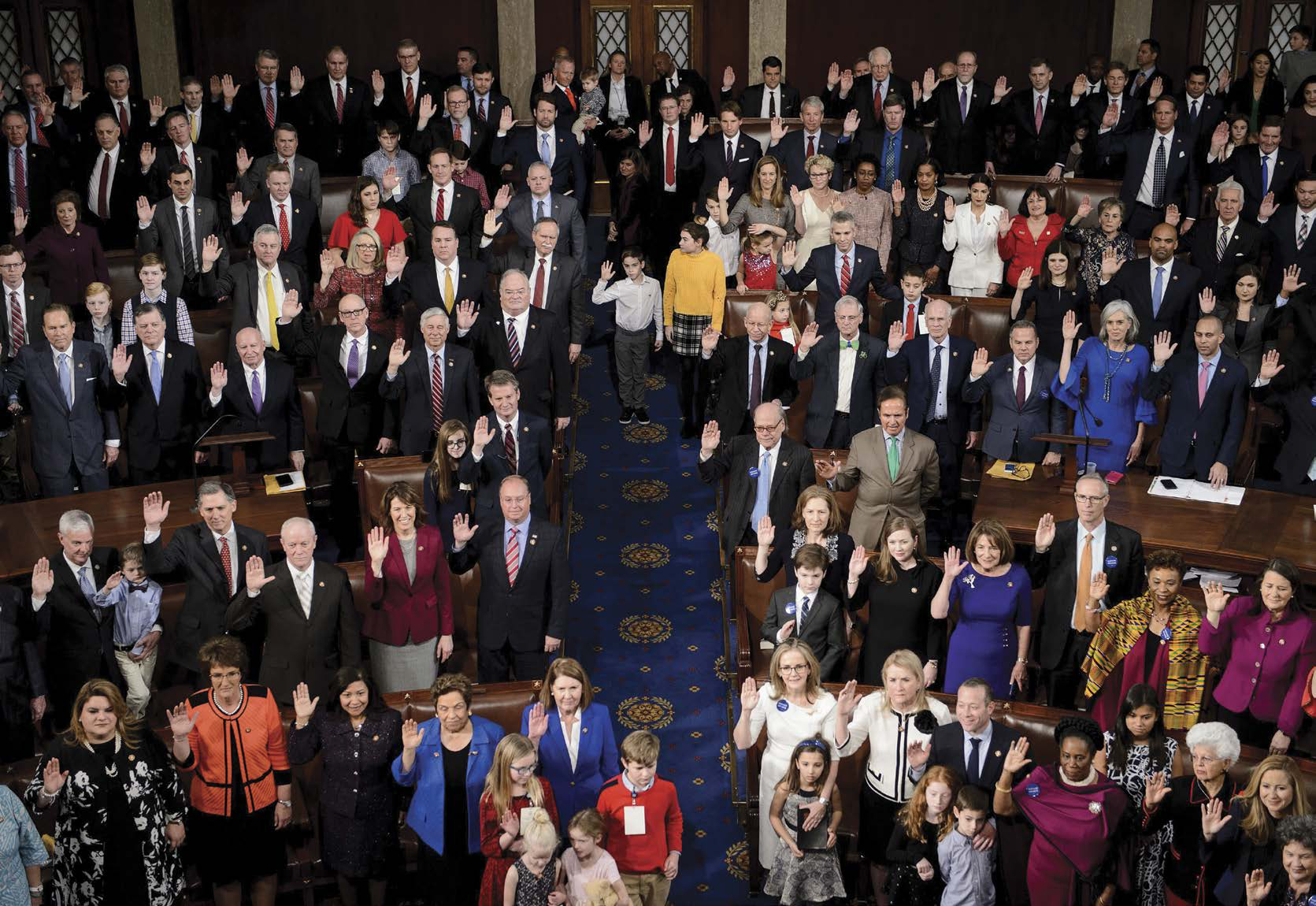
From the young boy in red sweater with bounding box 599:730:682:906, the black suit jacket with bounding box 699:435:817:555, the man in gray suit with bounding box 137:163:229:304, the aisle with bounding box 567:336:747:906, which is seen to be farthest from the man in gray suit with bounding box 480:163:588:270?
the young boy in red sweater with bounding box 599:730:682:906

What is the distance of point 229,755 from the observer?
6.01 meters

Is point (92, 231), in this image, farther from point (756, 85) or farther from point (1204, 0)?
point (1204, 0)

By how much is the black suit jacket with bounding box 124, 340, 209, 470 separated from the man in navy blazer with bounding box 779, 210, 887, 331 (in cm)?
357

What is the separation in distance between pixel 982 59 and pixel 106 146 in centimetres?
767

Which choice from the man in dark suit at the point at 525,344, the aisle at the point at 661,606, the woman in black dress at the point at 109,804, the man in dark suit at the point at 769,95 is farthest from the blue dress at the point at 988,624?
the man in dark suit at the point at 769,95

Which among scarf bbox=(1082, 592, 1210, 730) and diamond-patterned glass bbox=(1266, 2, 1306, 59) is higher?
diamond-patterned glass bbox=(1266, 2, 1306, 59)

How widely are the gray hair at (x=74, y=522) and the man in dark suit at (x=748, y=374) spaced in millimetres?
3293

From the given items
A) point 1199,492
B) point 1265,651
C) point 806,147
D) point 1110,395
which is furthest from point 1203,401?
point 806,147

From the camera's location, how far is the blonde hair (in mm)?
5777

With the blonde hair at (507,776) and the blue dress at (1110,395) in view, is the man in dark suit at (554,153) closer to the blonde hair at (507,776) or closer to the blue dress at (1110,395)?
the blue dress at (1110,395)

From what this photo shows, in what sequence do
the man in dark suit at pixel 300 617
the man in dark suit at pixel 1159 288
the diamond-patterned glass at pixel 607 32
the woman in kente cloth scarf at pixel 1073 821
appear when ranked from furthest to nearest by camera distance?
the diamond-patterned glass at pixel 607 32, the man in dark suit at pixel 1159 288, the man in dark suit at pixel 300 617, the woman in kente cloth scarf at pixel 1073 821

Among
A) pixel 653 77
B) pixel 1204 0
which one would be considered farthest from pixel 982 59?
pixel 653 77

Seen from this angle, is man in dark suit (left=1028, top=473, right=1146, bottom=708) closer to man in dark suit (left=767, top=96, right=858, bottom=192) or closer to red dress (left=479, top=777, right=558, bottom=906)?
red dress (left=479, top=777, right=558, bottom=906)

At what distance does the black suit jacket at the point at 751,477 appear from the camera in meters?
7.55
